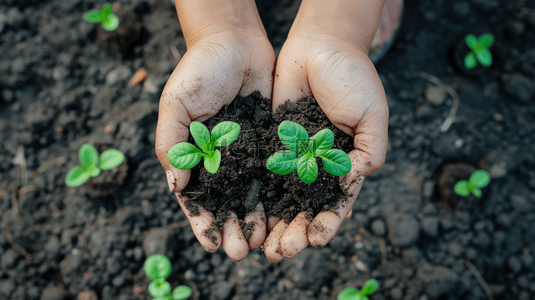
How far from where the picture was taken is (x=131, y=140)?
11.0ft

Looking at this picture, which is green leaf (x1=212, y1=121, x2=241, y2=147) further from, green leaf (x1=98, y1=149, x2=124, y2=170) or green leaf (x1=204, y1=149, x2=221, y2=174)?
green leaf (x1=98, y1=149, x2=124, y2=170)

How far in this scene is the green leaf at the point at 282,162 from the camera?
2014mm

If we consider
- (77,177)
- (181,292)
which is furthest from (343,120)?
(77,177)

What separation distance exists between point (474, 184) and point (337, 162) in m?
1.93

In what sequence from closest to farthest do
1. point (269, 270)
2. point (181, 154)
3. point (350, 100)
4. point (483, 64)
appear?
point (181, 154), point (350, 100), point (269, 270), point (483, 64)

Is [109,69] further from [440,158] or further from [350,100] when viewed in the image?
[440,158]

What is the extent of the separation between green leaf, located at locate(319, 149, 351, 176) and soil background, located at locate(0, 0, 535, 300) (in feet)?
4.52

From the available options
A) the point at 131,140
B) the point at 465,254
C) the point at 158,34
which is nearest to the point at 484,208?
the point at 465,254

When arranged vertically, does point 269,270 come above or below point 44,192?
below

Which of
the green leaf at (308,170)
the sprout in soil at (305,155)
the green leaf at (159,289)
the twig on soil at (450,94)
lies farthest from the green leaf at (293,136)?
the twig on soil at (450,94)

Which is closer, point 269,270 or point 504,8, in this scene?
point 269,270

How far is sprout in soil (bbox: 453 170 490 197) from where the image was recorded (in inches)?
124

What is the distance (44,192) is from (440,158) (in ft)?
13.3

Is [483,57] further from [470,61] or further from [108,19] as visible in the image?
[108,19]
